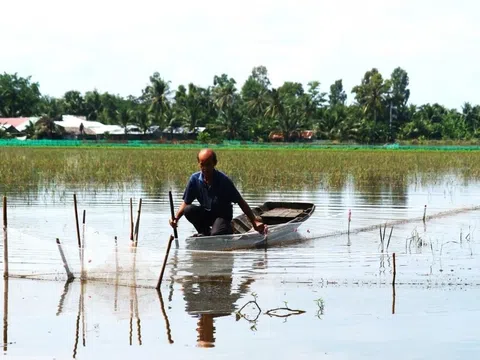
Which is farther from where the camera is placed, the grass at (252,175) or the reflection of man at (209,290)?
the grass at (252,175)

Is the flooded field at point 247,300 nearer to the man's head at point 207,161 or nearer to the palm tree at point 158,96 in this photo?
the man's head at point 207,161

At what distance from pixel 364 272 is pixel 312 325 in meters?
2.01

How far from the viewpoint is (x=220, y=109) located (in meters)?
62.3

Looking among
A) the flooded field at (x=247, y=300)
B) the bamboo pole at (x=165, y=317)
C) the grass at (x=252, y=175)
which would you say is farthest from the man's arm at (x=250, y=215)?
the grass at (x=252, y=175)

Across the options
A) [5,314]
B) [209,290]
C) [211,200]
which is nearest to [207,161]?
[211,200]

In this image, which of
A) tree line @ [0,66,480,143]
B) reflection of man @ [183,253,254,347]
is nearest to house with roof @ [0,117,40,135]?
tree line @ [0,66,480,143]

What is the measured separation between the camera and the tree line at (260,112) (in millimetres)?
57969

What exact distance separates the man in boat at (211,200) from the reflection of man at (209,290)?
1.46 ft

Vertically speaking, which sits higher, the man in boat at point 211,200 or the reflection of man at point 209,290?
the man in boat at point 211,200

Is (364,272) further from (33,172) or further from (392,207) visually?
(33,172)

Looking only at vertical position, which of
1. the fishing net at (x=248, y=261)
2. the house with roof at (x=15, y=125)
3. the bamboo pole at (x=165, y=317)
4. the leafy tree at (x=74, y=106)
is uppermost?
the leafy tree at (x=74, y=106)

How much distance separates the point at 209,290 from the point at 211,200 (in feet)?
3.89

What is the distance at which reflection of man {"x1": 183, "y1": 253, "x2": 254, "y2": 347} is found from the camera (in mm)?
5441

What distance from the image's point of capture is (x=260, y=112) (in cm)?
6297
